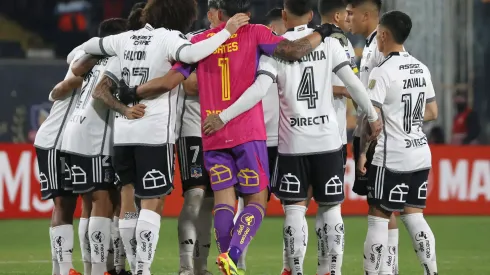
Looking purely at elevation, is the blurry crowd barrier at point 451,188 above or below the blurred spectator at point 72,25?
below

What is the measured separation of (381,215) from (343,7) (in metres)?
1.90

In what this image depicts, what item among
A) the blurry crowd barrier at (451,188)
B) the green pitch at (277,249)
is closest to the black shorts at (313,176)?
the green pitch at (277,249)

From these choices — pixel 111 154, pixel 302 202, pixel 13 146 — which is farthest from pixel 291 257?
pixel 13 146

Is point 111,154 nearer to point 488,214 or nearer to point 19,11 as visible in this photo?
point 488,214

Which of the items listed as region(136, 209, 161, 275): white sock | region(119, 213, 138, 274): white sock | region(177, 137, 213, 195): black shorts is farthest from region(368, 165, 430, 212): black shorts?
region(119, 213, 138, 274): white sock

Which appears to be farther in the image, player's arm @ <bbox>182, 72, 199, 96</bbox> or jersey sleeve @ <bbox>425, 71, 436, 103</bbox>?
player's arm @ <bbox>182, 72, 199, 96</bbox>

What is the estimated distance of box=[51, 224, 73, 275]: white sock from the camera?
844cm

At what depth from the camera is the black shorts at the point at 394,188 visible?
814cm

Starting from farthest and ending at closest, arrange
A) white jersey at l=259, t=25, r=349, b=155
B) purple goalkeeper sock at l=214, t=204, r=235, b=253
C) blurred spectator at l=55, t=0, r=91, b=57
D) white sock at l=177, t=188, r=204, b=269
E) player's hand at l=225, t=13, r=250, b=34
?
blurred spectator at l=55, t=0, r=91, b=57 < white sock at l=177, t=188, r=204, b=269 < white jersey at l=259, t=25, r=349, b=155 < purple goalkeeper sock at l=214, t=204, r=235, b=253 < player's hand at l=225, t=13, r=250, b=34

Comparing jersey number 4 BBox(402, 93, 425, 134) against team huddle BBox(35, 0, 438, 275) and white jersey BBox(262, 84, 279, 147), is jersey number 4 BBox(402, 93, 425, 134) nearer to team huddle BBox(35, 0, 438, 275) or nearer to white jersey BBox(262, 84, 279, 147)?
team huddle BBox(35, 0, 438, 275)

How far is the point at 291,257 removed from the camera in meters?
8.23

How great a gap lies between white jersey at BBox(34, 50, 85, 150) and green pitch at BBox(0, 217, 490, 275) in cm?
181

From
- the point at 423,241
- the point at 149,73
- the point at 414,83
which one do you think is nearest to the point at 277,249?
the point at 423,241

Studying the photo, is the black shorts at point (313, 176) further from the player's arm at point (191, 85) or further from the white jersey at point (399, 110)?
the player's arm at point (191, 85)
